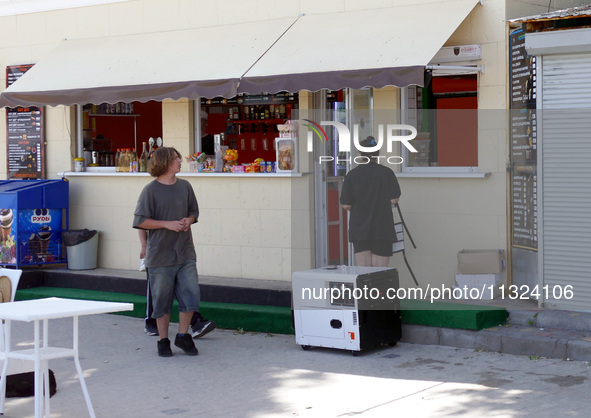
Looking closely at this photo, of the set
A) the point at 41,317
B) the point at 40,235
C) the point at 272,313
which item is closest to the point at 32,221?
the point at 40,235

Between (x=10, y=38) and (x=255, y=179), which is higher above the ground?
(x=10, y=38)

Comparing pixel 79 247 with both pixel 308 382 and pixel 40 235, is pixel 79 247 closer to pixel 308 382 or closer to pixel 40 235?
pixel 40 235

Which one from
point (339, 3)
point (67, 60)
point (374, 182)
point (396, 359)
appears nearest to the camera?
point (396, 359)

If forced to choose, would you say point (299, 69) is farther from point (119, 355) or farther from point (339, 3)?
point (119, 355)

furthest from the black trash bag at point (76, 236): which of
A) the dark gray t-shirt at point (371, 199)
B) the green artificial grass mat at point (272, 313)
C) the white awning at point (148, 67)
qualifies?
the dark gray t-shirt at point (371, 199)

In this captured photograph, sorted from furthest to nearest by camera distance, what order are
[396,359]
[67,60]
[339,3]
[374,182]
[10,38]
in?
[10,38], [67,60], [339,3], [374,182], [396,359]

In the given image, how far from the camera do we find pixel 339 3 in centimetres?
984

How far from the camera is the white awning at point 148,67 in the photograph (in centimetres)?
966

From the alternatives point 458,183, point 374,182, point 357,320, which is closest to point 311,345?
point 357,320

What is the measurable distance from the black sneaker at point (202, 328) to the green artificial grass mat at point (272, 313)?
1.76ft

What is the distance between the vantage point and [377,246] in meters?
8.75

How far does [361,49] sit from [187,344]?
3242 millimetres

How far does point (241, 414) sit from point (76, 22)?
729 centimetres

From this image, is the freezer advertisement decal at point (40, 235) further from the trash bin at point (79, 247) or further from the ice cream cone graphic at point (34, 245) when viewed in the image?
the trash bin at point (79, 247)
